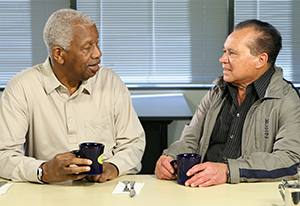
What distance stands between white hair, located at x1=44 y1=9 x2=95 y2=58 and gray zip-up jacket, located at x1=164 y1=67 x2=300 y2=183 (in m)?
0.69

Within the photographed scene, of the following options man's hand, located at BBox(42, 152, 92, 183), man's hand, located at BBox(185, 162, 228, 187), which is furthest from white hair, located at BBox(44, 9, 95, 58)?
man's hand, located at BBox(185, 162, 228, 187)

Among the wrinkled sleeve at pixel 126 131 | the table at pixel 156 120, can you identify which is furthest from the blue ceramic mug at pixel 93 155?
the table at pixel 156 120

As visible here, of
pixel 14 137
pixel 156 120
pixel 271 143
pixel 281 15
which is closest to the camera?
pixel 14 137

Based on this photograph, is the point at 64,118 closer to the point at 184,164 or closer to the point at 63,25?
the point at 63,25

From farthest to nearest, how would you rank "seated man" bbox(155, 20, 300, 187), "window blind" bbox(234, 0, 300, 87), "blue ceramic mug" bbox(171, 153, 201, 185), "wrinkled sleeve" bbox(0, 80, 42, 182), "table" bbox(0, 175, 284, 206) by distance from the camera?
"window blind" bbox(234, 0, 300, 87)
"seated man" bbox(155, 20, 300, 187)
"wrinkled sleeve" bbox(0, 80, 42, 182)
"blue ceramic mug" bbox(171, 153, 201, 185)
"table" bbox(0, 175, 284, 206)

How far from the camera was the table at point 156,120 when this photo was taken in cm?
296

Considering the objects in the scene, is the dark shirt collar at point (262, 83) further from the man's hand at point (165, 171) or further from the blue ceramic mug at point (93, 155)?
the blue ceramic mug at point (93, 155)

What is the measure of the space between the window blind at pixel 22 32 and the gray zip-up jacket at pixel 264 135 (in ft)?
8.77

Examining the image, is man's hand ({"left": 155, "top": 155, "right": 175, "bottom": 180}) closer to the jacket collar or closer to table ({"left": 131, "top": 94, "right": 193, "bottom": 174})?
the jacket collar

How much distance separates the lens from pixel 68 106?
5.90 ft

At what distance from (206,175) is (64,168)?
0.52 m

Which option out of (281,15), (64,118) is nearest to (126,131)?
(64,118)

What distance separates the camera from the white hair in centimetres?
172

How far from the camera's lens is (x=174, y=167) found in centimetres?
152
